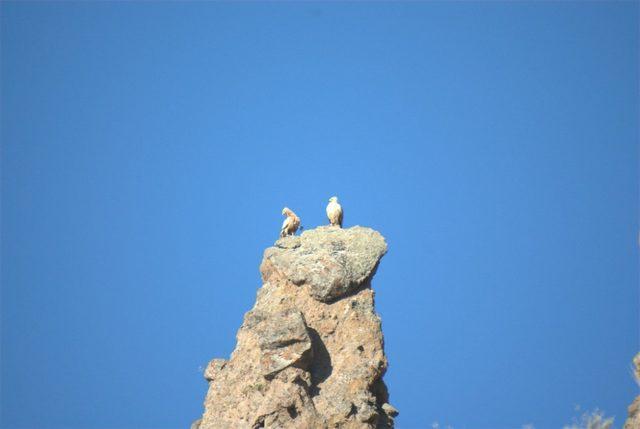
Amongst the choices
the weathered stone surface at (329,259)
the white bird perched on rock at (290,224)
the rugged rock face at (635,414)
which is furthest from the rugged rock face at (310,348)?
the rugged rock face at (635,414)

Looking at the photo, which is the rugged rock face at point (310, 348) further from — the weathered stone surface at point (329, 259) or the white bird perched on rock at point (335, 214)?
the white bird perched on rock at point (335, 214)

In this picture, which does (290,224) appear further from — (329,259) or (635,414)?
(635,414)

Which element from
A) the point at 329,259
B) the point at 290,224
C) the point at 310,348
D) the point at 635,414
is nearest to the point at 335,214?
the point at 290,224

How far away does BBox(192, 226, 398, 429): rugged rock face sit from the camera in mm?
28234

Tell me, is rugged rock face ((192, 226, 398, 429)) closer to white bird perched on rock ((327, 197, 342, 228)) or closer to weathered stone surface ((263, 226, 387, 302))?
weathered stone surface ((263, 226, 387, 302))

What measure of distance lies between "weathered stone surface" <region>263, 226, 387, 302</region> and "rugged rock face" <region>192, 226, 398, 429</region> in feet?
0.11

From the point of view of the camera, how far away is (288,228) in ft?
115

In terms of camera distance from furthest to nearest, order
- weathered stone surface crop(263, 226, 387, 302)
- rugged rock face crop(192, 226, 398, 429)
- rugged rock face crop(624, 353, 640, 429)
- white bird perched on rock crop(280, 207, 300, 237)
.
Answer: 1. white bird perched on rock crop(280, 207, 300, 237)
2. weathered stone surface crop(263, 226, 387, 302)
3. rugged rock face crop(192, 226, 398, 429)
4. rugged rock face crop(624, 353, 640, 429)

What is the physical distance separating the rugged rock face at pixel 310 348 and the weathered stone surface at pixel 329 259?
34 mm

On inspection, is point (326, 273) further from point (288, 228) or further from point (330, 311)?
point (288, 228)

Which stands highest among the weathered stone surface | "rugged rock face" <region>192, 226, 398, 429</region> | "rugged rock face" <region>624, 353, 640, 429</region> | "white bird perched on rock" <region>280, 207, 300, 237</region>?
"white bird perched on rock" <region>280, 207, 300, 237</region>

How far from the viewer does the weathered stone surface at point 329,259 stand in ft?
103

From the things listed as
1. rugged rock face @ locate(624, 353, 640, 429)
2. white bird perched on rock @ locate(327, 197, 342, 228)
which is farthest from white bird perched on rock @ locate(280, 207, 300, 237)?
rugged rock face @ locate(624, 353, 640, 429)

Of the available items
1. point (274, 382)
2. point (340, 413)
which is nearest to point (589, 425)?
point (340, 413)
